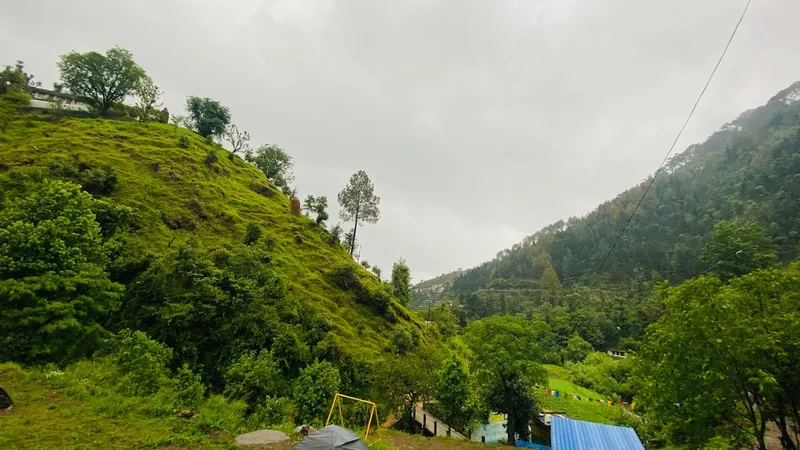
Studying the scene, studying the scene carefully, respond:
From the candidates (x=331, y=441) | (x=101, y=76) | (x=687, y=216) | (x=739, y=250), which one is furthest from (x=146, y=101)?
(x=687, y=216)

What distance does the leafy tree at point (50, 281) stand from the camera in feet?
46.5

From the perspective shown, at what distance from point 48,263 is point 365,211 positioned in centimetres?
3261

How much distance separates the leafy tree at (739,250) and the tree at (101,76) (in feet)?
294

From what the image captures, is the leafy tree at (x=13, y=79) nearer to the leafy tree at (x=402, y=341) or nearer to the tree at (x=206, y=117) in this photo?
the tree at (x=206, y=117)

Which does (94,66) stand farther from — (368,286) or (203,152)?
(368,286)

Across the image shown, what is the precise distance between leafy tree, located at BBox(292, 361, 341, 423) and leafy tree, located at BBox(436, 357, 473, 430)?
21.8ft

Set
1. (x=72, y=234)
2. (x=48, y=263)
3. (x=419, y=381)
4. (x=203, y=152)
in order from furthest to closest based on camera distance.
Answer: (x=203, y=152) < (x=419, y=381) < (x=72, y=234) < (x=48, y=263)

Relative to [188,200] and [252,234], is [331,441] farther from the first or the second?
[188,200]

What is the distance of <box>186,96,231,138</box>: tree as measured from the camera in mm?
54100

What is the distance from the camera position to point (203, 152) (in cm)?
4594

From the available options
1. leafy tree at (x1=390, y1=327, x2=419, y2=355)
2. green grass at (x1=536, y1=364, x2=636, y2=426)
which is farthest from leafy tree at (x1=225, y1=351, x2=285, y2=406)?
green grass at (x1=536, y1=364, x2=636, y2=426)

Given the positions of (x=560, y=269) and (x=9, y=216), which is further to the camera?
(x=560, y=269)

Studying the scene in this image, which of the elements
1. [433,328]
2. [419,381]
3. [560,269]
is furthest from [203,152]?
[560,269]

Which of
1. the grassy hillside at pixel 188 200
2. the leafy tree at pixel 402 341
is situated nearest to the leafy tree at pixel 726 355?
the grassy hillside at pixel 188 200
